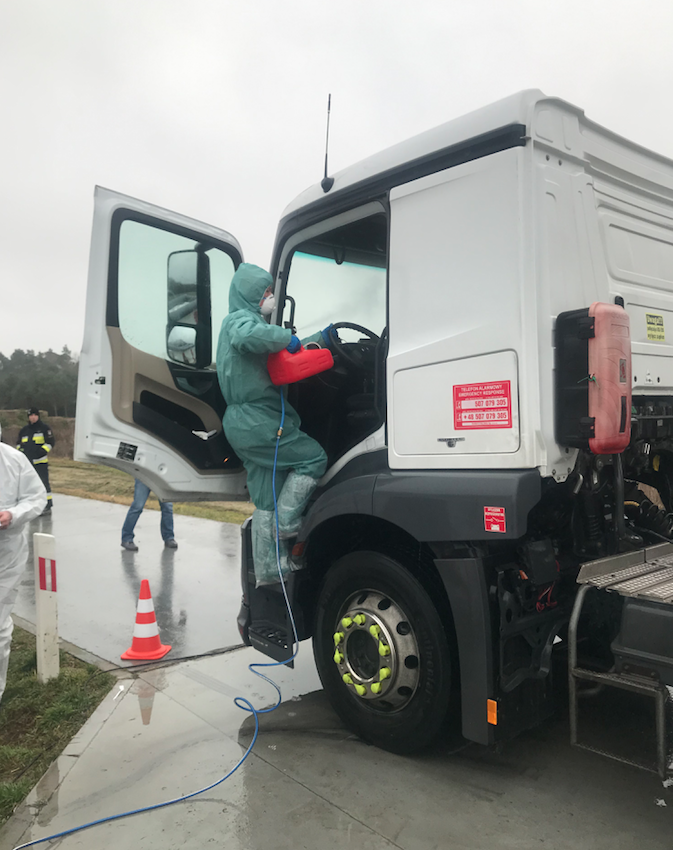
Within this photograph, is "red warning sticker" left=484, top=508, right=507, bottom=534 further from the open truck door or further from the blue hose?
the open truck door

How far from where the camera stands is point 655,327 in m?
3.22

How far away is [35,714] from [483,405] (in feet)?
10.5

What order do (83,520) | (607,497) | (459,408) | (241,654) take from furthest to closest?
(83,520), (241,654), (607,497), (459,408)

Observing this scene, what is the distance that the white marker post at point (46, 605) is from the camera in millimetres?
4297

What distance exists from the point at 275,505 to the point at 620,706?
2.18 metres

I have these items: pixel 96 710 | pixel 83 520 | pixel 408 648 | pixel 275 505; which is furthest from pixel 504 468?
pixel 83 520

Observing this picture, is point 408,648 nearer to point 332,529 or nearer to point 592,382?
point 332,529

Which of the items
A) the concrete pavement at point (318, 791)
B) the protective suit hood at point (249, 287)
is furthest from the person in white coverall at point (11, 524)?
the protective suit hood at point (249, 287)

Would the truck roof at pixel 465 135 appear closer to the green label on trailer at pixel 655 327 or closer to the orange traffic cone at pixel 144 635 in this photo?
the green label on trailer at pixel 655 327

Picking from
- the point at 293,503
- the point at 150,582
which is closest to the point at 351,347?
the point at 293,503

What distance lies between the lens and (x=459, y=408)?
9.52 feet

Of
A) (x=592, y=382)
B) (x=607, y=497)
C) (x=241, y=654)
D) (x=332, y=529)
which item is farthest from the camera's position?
(x=241, y=654)

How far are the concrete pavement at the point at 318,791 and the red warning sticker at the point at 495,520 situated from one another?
1.19 meters

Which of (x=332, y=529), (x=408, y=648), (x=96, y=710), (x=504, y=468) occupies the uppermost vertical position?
(x=504, y=468)
